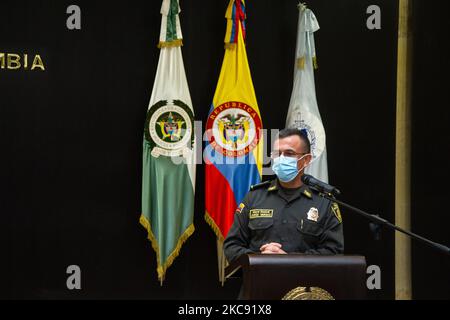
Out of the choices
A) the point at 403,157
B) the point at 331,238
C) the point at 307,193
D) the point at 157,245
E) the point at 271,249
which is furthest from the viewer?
the point at 403,157

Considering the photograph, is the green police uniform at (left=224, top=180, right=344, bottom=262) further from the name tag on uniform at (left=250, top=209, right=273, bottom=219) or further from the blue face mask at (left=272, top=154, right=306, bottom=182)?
the blue face mask at (left=272, top=154, right=306, bottom=182)

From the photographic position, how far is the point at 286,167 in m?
3.67

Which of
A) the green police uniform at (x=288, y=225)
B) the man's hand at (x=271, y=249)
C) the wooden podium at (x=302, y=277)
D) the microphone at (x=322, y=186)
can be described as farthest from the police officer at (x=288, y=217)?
the microphone at (x=322, y=186)

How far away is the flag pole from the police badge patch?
1774 millimetres

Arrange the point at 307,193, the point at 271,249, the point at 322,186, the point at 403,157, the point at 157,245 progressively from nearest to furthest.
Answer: the point at 322,186 → the point at 271,249 → the point at 307,193 → the point at 157,245 → the point at 403,157

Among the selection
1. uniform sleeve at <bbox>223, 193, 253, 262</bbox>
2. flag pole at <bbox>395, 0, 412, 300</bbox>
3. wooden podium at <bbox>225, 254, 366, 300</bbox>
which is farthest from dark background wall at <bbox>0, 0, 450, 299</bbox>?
wooden podium at <bbox>225, 254, 366, 300</bbox>

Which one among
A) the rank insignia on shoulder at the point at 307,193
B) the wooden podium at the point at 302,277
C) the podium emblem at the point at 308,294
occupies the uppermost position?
the rank insignia on shoulder at the point at 307,193

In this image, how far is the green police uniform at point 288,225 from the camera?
11.8ft

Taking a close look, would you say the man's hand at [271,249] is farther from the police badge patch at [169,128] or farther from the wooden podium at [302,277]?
the police badge patch at [169,128]

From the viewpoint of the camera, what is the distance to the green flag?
5383 mm

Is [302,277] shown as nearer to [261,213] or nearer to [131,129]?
[261,213]

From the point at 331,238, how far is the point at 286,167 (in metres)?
0.45

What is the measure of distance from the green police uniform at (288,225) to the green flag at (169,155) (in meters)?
1.70

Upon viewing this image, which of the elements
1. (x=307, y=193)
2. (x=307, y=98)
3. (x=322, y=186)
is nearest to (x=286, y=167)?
(x=307, y=193)
